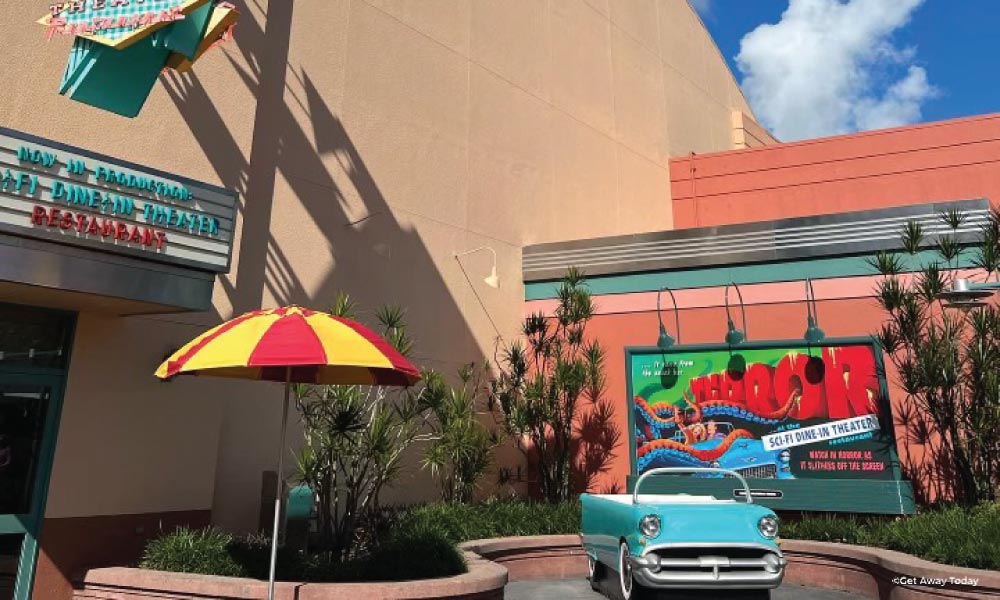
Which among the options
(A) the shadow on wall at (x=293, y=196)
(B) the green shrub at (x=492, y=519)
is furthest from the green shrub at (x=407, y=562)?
(A) the shadow on wall at (x=293, y=196)

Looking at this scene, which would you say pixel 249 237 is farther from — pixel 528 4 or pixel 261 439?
pixel 528 4

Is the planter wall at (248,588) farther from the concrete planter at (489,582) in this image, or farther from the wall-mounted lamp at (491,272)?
the wall-mounted lamp at (491,272)

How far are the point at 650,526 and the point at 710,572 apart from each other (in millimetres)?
658

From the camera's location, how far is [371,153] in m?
11.3

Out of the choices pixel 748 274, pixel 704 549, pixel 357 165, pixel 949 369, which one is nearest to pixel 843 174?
pixel 748 274

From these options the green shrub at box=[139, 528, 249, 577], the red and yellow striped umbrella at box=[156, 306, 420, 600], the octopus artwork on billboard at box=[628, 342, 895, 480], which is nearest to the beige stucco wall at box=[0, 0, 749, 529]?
the green shrub at box=[139, 528, 249, 577]

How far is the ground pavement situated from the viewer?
8.01 metres

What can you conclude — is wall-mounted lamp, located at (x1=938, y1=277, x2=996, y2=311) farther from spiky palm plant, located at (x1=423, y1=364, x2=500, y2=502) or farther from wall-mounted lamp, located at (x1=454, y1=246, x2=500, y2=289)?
wall-mounted lamp, located at (x1=454, y1=246, x2=500, y2=289)

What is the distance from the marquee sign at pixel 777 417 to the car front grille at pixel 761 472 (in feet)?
0.05

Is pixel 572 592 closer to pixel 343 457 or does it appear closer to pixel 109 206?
pixel 343 457

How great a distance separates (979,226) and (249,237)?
10618 mm

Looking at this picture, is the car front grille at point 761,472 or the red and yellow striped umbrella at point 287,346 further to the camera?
the car front grille at point 761,472

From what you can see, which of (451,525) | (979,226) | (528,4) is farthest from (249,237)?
(979,226)

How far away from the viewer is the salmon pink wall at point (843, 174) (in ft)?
50.8
